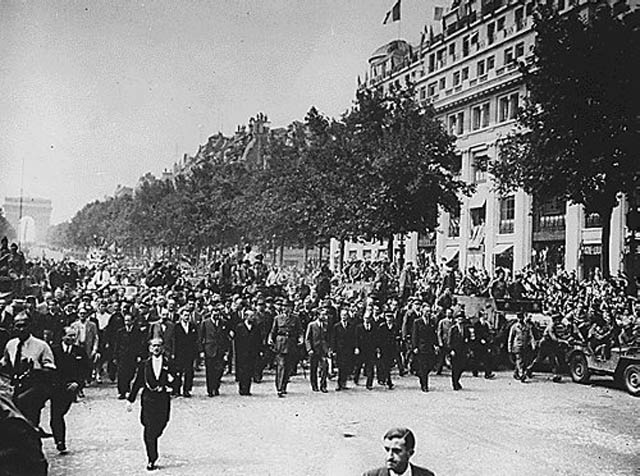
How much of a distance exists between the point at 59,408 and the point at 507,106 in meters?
42.4

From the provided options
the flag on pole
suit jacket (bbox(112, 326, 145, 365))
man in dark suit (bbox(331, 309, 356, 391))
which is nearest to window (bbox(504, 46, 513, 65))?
the flag on pole

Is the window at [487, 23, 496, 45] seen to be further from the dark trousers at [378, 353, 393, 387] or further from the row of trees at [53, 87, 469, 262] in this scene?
the dark trousers at [378, 353, 393, 387]

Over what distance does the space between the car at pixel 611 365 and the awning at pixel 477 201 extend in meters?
32.0

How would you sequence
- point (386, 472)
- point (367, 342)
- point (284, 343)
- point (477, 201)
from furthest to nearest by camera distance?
point (477, 201), point (367, 342), point (284, 343), point (386, 472)

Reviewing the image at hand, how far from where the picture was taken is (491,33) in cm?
5006

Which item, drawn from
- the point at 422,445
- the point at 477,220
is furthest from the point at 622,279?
the point at 477,220

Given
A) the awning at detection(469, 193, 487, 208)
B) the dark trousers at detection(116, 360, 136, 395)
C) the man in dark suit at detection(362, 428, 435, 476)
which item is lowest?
the dark trousers at detection(116, 360, 136, 395)

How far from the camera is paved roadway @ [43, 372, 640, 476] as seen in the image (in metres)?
9.33

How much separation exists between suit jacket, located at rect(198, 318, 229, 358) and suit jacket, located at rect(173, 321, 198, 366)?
0.25 meters

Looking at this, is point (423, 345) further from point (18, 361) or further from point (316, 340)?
point (18, 361)

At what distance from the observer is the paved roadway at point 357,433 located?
9.33 meters

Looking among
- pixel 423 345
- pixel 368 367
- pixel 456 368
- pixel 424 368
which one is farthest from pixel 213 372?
pixel 456 368

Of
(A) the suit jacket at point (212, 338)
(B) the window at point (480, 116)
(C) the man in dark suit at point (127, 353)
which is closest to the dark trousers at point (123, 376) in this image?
(C) the man in dark suit at point (127, 353)

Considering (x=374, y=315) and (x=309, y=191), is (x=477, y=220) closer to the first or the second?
(x=309, y=191)
